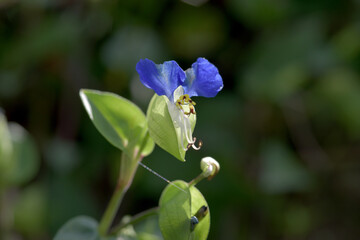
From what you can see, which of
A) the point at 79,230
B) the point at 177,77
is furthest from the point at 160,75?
the point at 79,230

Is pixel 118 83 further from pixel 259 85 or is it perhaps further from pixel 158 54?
pixel 259 85

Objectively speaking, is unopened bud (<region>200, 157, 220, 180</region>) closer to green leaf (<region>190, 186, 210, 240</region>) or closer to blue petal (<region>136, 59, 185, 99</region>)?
green leaf (<region>190, 186, 210, 240</region>)

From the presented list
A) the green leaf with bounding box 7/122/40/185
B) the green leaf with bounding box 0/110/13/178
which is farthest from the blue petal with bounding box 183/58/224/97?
the green leaf with bounding box 7/122/40/185

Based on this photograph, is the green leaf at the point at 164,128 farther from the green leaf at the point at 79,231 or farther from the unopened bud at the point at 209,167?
the green leaf at the point at 79,231

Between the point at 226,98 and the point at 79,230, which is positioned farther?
the point at 226,98

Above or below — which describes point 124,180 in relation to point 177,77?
below

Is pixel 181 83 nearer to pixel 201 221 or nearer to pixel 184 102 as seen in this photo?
pixel 184 102

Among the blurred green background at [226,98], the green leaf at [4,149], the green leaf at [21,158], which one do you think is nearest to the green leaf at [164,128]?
the green leaf at [4,149]
